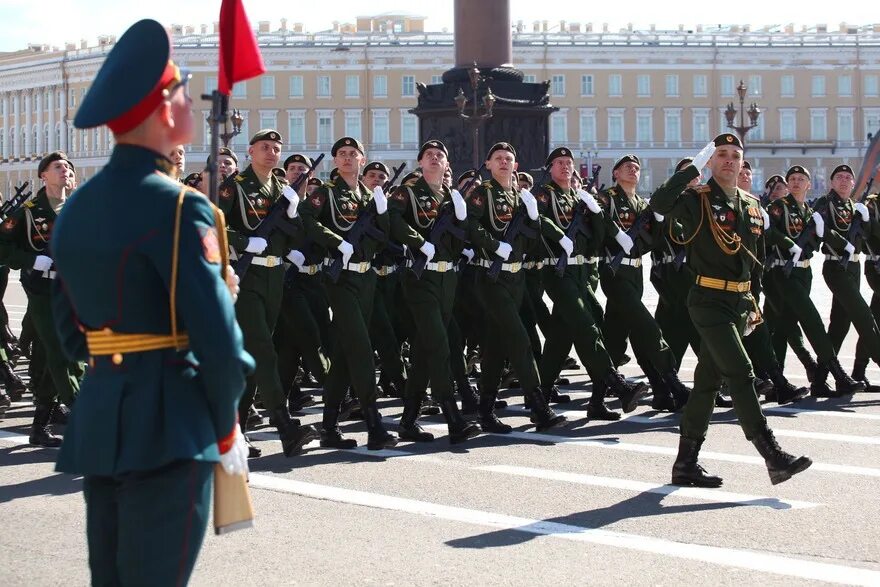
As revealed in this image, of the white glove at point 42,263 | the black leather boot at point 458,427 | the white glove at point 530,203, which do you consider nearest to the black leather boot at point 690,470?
the black leather boot at point 458,427

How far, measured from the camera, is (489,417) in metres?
10.0

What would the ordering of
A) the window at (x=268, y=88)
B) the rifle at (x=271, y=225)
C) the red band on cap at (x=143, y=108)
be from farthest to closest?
the window at (x=268, y=88) < the rifle at (x=271, y=225) < the red band on cap at (x=143, y=108)

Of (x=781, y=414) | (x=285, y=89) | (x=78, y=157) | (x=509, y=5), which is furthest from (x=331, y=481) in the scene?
(x=78, y=157)

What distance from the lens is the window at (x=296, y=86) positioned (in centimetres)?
9762

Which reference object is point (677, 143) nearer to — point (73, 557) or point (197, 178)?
point (197, 178)

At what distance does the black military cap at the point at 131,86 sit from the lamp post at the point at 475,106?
67.5 ft

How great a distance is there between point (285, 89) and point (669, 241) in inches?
3461

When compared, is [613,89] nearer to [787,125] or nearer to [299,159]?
[787,125]

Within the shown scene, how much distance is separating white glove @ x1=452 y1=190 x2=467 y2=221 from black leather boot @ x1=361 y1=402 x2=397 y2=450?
1399 mm

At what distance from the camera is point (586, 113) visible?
98.8 metres

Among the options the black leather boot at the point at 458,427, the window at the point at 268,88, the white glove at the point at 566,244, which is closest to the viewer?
the black leather boot at the point at 458,427

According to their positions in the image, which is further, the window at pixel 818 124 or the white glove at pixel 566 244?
the window at pixel 818 124

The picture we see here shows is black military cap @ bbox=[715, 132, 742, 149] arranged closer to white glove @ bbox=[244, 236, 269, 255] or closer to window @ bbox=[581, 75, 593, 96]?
white glove @ bbox=[244, 236, 269, 255]

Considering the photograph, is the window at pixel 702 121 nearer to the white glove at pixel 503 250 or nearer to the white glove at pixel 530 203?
the white glove at pixel 530 203
